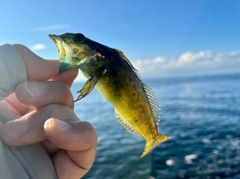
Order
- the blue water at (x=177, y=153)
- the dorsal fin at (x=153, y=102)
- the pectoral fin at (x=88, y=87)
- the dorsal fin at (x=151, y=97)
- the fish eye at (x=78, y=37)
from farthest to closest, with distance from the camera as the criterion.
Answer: the blue water at (x=177, y=153), the dorsal fin at (x=153, y=102), the dorsal fin at (x=151, y=97), the fish eye at (x=78, y=37), the pectoral fin at (x=88, y=87)

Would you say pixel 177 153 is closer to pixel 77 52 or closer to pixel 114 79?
pixel 114 79

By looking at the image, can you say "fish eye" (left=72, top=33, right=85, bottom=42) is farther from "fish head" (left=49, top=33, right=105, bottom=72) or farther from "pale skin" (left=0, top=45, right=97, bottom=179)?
"pale skin" (left=0, top=45, right=97, bottom=179)

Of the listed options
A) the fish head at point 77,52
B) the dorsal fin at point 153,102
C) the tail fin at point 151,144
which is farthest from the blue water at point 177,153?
the fish head at point 77,52

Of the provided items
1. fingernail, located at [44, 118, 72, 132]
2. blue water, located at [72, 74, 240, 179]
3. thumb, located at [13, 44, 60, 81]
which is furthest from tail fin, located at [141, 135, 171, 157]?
blue water, located at [72, 74, 240, 179]

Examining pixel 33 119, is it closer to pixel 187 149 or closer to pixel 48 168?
pixel 48 168

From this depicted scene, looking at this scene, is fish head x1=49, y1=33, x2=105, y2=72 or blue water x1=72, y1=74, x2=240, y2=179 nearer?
fish head x1=49, y1=33, x2=105, y2=72

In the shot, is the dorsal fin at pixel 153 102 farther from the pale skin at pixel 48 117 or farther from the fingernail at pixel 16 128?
the fingernail at pixel 16 128

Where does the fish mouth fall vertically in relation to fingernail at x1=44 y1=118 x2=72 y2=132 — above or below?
above
